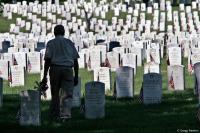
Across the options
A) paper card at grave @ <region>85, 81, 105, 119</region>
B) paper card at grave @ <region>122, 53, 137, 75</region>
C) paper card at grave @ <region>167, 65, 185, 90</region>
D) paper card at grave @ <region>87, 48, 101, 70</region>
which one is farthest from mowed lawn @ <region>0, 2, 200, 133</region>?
paper card at grave @ <region>87, 48, 101, 70</region>

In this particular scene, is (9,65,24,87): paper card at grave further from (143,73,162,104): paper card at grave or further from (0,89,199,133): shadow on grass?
(143,73,162,104): paper card at grave

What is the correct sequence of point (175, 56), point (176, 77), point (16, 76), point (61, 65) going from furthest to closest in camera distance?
point (175, 56) → point (16, 76) → point (176, 77) → point (61, 65)

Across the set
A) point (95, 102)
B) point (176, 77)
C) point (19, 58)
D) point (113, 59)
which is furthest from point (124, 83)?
point (19, 58)

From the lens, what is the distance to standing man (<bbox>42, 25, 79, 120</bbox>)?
1377cm

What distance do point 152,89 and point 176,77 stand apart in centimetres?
261

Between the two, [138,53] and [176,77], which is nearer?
[176,77]

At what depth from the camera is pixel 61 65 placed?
13789mm

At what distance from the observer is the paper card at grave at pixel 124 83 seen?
57.5 feet

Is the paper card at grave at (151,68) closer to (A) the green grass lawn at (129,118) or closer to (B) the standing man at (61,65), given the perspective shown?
(A) the green grass lawn at (129,118)

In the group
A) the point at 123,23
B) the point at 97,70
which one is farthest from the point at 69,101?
the point at 123,23

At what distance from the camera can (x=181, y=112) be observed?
14969 mm

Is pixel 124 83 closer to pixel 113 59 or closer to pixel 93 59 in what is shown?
pixel 113 59

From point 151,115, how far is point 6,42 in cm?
1891

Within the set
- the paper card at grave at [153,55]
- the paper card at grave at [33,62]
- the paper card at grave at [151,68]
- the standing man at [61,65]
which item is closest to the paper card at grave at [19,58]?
the paper card at grave at [33,62]
